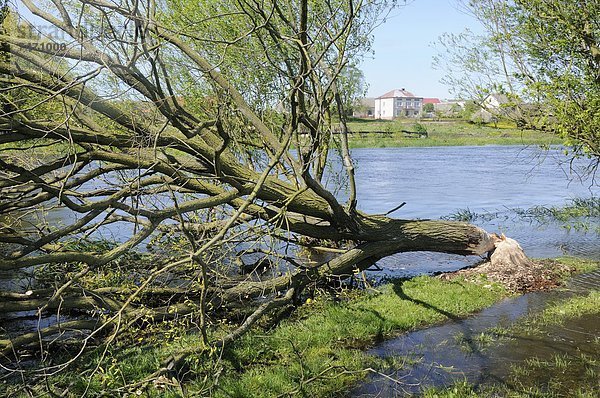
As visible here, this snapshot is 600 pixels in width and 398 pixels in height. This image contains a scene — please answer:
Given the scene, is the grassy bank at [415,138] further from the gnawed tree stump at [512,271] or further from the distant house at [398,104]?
the distant house at [398,104]

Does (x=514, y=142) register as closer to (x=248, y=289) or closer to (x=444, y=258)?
(x=444, y=258)

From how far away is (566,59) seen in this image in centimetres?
1191

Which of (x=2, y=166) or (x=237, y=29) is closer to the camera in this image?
(x=2, y=166)

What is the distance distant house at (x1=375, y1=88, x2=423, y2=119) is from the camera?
14475 centimetres

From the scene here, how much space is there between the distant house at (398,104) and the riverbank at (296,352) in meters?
138

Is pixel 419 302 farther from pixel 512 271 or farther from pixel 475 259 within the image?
pixel 475 259

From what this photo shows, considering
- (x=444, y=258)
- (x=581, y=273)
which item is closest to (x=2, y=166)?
(x=444, y=258)

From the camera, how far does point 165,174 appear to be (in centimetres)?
751

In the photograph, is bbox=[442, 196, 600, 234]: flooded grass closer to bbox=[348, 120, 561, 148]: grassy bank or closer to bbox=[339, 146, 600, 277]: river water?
bbox=[339, 146, 600, 277]: river water

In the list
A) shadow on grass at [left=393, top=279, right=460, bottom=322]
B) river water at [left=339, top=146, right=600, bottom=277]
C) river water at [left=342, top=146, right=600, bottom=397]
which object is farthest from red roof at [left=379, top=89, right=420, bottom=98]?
shadow on grass at [left=393, top=279, right=460, bottom=322]

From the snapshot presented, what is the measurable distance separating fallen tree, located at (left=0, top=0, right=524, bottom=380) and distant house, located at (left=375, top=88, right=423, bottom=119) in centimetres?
13561

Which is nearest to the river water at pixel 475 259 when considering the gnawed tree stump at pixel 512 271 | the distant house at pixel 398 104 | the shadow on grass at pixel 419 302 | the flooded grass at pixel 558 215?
the flooded grass at pixel 558 215

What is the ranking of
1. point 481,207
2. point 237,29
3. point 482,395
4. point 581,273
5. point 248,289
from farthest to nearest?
point 481,207 < point 237,29 < point 581,273 < point 248,289 < point 482,395

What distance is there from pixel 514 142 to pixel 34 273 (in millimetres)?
54746
